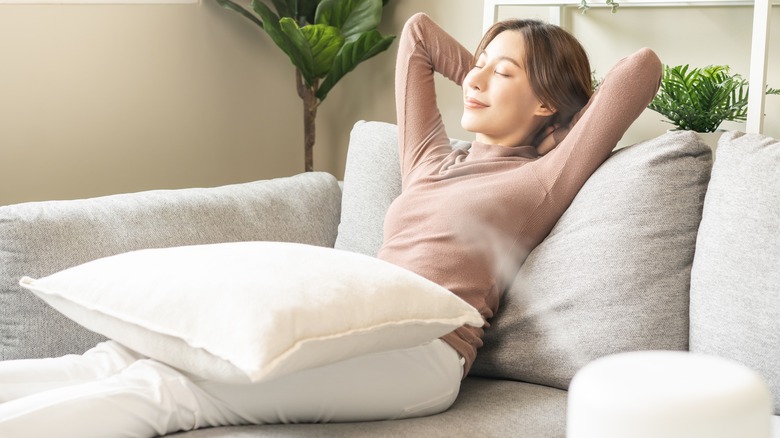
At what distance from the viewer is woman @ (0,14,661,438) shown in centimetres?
117

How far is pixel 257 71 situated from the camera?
3328 millimetres

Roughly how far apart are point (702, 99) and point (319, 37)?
132 centimetres

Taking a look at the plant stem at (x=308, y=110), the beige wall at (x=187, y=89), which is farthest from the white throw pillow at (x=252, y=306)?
the plant stem at (x=308, y=110)

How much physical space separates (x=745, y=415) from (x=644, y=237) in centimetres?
105

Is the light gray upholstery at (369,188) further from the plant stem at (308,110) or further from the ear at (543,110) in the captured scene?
the plant stem at (308,110)

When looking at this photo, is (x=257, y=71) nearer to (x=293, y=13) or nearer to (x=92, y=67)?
(x=293, y=13)

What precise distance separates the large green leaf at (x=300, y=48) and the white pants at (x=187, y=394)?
5.61ft

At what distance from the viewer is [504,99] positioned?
5.48 ft

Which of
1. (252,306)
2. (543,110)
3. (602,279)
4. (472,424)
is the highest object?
(543,110)

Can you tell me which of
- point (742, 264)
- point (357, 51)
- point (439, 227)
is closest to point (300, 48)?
point (357, 51)

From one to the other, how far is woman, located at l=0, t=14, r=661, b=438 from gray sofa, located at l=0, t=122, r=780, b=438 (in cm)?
4

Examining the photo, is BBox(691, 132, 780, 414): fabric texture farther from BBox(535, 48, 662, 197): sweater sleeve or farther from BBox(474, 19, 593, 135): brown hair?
BBox(474, 19, 593, 135): brown hair

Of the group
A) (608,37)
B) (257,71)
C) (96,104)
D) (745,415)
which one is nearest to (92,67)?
(96,104)

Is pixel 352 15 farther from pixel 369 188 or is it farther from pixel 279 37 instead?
pixel 369 188
